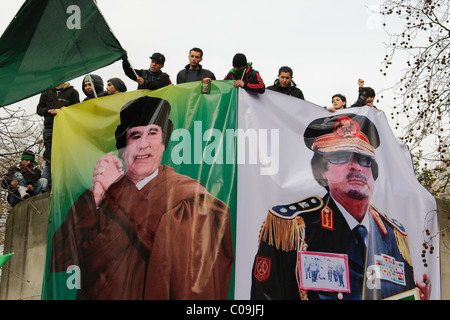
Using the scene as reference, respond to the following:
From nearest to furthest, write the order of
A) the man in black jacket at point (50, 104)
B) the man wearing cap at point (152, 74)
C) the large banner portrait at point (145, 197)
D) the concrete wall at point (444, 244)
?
the large banner portrait at point (145, 197), the concrete wall at point (444, 244), the man wearing cap at point (152, 74), the man in black jacket at point (50, 104)

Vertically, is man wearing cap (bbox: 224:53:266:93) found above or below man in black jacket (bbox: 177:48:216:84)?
below

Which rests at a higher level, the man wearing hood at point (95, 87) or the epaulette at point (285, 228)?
the man wearing hood at point (95, 87)

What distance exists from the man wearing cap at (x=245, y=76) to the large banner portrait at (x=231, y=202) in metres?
0.10

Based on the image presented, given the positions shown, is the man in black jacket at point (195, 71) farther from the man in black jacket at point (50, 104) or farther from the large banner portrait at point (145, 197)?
the man in black jacket at point (50, 104)

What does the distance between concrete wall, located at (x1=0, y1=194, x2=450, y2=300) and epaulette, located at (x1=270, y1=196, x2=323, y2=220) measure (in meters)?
1.85

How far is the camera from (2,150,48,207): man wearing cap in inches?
364

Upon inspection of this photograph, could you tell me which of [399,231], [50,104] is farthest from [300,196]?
[50,104]

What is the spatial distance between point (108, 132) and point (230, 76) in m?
1.77

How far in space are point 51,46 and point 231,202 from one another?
3.11 m

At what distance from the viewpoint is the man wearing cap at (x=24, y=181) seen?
924 cm

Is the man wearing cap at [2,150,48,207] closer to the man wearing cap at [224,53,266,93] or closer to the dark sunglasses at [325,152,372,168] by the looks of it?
the man wearing cap at [224,53,266,93]

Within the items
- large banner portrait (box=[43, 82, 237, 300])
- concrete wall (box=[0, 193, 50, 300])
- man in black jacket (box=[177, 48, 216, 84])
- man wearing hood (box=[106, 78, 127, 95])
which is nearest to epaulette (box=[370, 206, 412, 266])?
large banner portrait (box=[43, 82, 237, 300])

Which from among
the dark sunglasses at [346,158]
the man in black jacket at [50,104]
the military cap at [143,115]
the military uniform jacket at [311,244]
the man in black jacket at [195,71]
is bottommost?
the military uniform jacket at [311,244]

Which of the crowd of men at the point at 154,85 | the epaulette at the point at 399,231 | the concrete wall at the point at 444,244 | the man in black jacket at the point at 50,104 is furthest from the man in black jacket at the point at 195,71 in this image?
the concrete wall at the point at 444,244
